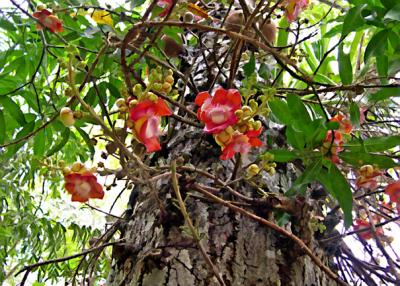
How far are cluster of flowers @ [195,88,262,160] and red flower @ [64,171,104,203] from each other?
193 millimetres

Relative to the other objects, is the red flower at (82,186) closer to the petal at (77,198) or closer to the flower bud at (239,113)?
the petal at (77,198)

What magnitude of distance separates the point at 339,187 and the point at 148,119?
0.34 metres

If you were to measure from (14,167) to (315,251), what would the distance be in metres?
1.03

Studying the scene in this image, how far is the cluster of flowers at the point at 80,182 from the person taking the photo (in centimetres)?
73

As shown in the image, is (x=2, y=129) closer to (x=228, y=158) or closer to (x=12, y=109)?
(x=12, y=109)

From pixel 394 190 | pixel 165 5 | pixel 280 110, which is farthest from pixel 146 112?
pixel 394 190

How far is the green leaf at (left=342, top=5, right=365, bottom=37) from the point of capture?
31.8 inches

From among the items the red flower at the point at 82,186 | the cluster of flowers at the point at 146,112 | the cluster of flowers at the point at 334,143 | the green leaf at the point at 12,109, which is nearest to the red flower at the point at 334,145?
the cluster of flowers at the point at 334,143

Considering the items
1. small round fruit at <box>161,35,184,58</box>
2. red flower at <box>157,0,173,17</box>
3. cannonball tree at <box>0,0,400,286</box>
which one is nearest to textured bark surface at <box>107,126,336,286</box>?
cannonball tree at <box>0,0,400,286</box>

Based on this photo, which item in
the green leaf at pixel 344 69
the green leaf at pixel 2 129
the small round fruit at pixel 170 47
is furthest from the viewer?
the small round fruit at pixel 170 47

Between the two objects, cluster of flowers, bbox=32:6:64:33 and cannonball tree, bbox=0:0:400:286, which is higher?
cluster of flowers, bbox=32:6:64:33

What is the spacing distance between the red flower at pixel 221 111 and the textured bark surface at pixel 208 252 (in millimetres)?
130

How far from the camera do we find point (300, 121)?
803 mm

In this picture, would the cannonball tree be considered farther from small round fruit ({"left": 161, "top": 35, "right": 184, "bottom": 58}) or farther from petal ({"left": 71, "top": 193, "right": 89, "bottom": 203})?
small round fruit ({"left": 161, "top": 35, "right": 184, "bottom": 58})
